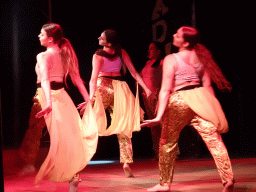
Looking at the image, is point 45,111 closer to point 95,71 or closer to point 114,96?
point 95,71

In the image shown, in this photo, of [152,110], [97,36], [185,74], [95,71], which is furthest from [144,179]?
[97,36]

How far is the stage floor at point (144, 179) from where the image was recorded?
445cm

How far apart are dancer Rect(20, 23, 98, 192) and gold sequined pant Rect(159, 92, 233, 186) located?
68 cm

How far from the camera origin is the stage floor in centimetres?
445

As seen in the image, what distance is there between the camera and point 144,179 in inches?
202

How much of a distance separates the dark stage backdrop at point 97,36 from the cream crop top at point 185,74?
12.3 ft

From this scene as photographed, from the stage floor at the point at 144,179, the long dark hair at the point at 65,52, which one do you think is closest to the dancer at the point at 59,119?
the long dark hair at the point at 65,52

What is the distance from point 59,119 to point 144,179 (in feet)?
4.99

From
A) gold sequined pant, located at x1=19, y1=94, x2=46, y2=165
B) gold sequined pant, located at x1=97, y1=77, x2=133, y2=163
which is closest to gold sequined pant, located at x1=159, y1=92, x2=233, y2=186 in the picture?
gold sequined pant, located at x1=19, y1=94, x2=46, y2=165

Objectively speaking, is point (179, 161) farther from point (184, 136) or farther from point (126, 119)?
point (126, 119)

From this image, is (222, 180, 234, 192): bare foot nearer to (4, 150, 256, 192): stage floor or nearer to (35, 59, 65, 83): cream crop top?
(4, 150, 256, 192): stage floor

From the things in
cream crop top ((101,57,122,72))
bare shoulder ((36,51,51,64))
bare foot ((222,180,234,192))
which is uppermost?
bare shoulder ((36,51,51,64))

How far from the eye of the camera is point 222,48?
26.1 feet

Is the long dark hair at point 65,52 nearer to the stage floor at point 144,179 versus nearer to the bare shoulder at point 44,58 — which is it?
the bare shoulder at point 44,58
